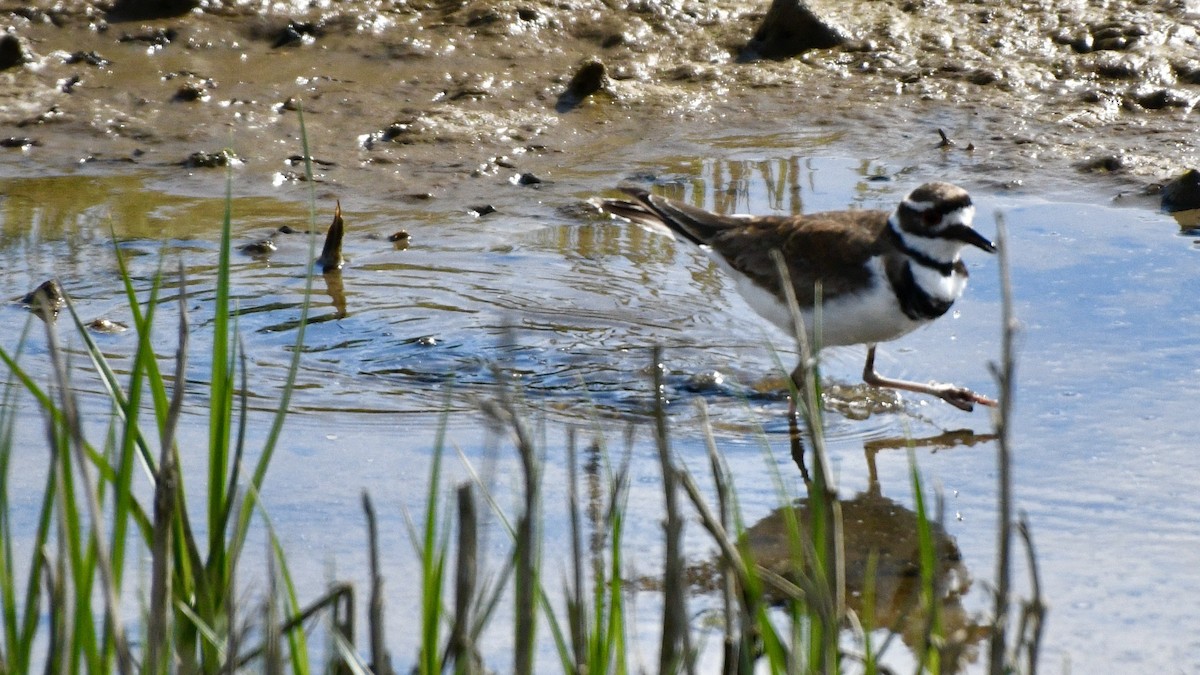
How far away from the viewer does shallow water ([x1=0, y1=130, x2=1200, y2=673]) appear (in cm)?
432

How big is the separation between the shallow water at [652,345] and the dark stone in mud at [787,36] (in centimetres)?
131

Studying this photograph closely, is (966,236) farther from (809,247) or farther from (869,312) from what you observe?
(809,247)

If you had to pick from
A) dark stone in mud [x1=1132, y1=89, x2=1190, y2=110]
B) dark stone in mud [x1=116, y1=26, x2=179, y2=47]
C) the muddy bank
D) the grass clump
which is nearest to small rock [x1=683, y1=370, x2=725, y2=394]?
the muddy bank

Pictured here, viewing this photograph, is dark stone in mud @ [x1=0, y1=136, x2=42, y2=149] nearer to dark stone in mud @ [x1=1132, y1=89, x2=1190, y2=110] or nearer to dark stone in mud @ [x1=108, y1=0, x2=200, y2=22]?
dark stone in mud @ [x1=108, y1=0, x2=200, y2=22]

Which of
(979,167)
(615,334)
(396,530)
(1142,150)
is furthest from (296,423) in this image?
(1142,150)

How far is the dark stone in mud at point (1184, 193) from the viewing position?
7512mm

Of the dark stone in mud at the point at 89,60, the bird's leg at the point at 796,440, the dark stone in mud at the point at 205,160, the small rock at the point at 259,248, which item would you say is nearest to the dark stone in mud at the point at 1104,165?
the bird's leg at the point at 796,440

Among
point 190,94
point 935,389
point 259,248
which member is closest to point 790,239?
point 935,389

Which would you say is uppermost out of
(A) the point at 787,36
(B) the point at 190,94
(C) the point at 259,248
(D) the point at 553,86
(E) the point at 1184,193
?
(A) the point at 787,36

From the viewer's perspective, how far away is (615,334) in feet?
20.8

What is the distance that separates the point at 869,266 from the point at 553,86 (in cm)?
427

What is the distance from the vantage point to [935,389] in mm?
5656

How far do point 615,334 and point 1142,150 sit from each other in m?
3.99

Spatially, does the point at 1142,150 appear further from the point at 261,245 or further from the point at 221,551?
the point at 221,551
